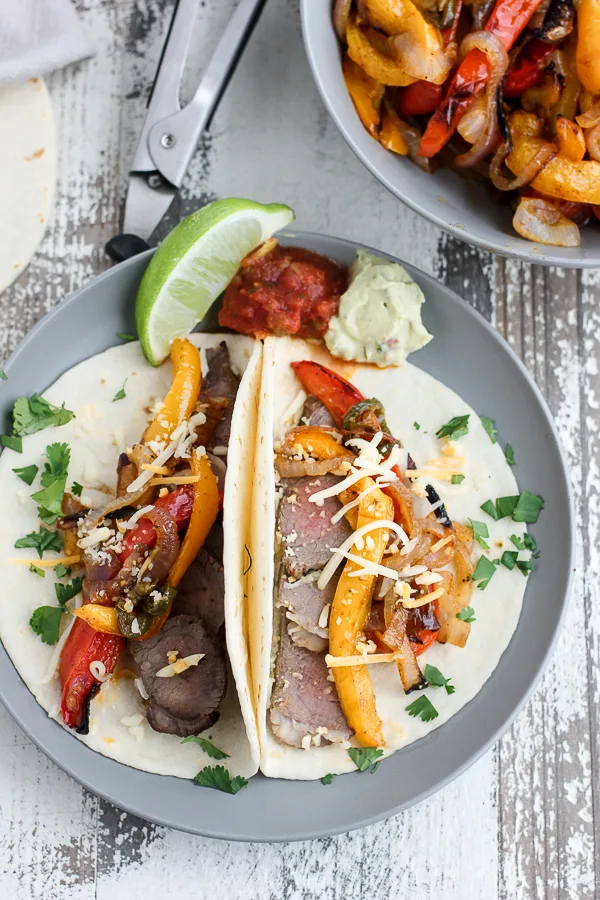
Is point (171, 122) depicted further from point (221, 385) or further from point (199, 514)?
point (199, 514)

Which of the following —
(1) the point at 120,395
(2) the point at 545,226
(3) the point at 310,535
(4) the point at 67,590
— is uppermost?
(2) the point at 545,226

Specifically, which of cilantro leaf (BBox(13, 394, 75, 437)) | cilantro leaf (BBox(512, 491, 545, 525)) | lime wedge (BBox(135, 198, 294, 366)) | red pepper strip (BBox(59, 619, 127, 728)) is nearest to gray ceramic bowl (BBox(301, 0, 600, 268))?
lime wedge (BBox(135, 198, 294, 366))

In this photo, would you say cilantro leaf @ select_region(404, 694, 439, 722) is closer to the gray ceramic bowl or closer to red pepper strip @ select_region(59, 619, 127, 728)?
red pepper strip @ select_region(59, 619, 127, 728)

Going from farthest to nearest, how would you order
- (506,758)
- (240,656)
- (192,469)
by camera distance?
(506,758), (192,469), (240,656)

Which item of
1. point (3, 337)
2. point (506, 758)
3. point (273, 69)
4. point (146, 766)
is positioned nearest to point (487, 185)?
point (273, 69)

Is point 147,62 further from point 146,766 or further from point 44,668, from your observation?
point 146,766

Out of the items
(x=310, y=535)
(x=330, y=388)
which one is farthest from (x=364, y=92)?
(x=310, y=535)

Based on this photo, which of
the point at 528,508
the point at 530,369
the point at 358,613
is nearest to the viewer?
the point at 358,613

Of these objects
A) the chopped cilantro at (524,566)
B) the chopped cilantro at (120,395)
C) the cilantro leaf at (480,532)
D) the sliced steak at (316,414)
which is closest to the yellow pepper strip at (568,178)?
the sliced steak at (316,414)
